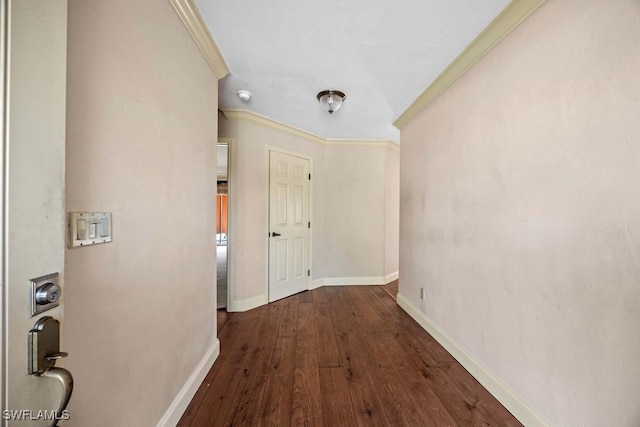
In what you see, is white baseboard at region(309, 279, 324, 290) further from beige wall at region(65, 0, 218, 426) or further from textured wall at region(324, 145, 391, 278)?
beige wall at region(65, 0, 218, 426)

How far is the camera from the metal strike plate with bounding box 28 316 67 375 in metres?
0.47

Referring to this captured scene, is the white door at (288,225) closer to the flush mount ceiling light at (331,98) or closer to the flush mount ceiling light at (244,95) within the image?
the flush mount ceiling light at (244,95)

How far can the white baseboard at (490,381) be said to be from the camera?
1330mm

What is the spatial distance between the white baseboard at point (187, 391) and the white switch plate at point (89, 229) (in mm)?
1017

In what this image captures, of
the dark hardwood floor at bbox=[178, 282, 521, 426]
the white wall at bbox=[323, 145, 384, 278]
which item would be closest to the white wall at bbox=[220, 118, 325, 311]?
the dark hardwood floor at bbox=[178, 282, 521, 426]

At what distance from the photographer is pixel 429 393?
5.26 feet

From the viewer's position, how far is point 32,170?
472mm

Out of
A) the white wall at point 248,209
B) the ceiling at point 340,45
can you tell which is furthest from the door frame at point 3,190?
the white wall at point 248,209

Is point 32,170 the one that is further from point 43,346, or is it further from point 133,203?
point 133,203

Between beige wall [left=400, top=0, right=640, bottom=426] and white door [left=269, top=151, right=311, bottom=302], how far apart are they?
2038 mm

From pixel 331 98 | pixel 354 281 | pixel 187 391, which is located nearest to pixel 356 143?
pixel 331 98

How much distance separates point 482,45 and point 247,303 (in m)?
3.18

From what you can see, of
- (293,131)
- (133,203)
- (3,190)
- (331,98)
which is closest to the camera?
(3,190)

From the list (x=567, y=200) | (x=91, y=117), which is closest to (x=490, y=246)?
(x=567, y=200)
